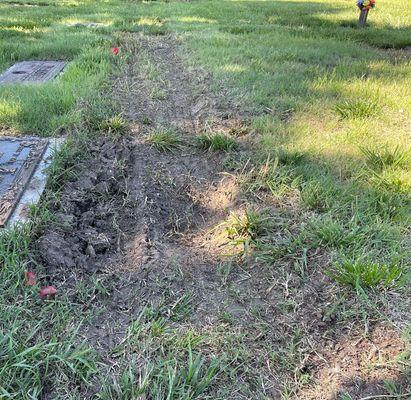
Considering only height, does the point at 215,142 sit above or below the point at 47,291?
above

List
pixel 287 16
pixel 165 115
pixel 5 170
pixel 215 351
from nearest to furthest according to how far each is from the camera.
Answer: pixel 215 351
pixel 5 170
pixel 165 115
pixel 287 16

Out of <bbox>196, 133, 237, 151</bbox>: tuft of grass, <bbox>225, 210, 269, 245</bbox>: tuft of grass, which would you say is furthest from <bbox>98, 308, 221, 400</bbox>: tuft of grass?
<bbox>196, 133, 237, 151</bbox>: tuft of grass

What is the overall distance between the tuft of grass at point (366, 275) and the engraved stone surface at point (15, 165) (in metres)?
1.93

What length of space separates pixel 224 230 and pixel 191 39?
475cm

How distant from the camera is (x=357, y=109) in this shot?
13.3ft

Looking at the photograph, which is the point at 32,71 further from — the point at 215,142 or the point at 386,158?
the point at 386,158

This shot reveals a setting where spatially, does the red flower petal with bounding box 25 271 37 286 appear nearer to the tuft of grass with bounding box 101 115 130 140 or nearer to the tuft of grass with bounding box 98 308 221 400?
the tuft of grass with bounding box 98 308 221 400

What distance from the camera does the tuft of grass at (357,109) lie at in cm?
400

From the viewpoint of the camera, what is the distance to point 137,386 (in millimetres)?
1769

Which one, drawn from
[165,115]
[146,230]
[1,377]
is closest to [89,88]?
[165,115]

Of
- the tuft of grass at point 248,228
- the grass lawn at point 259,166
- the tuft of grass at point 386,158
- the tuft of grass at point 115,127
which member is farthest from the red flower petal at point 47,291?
the tuft of grass at point 386,158

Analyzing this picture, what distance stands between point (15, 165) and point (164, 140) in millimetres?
1184

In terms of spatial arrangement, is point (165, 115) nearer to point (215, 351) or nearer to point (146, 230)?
point (146, 230)

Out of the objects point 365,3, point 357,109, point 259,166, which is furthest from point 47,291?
point 365,3
